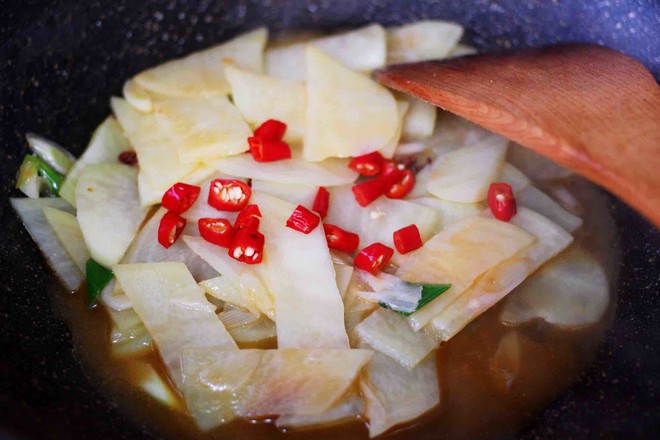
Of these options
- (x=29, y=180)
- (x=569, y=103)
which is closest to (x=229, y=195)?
(x=29, y=180)

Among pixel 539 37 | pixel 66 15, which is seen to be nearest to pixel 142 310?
pixel 66 15

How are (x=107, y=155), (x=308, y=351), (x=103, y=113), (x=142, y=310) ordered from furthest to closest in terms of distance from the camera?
(x=103, y=113) < (x=107, y=155) < (x=142, y=310) < (x=308, y=351)

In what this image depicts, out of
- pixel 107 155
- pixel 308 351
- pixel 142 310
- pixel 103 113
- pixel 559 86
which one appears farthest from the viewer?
pixel 103 113

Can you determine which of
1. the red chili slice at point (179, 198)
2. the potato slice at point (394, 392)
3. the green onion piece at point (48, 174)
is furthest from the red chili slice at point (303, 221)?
the green onion piece at point (48, 174)

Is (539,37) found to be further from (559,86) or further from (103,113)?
(103,113)

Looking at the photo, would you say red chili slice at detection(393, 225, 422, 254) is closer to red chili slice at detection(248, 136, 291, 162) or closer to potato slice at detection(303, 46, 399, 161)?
potato slice at detection(303, 46, 399, 161)

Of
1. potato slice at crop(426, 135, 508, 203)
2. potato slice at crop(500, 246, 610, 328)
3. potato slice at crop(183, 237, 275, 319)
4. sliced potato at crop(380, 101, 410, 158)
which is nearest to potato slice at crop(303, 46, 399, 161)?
sliced potato at crop(380, 101, 410, 158)

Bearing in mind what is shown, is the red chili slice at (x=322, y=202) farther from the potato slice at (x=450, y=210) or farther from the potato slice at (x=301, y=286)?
the potato slice at (x=450, y=210)
